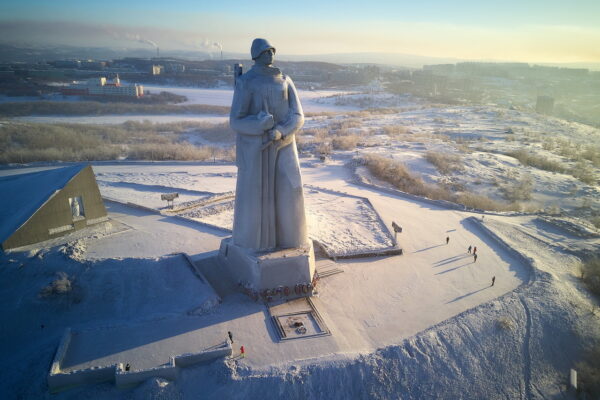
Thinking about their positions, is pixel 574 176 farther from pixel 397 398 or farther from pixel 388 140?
pixel 397 398

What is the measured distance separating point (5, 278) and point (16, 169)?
14973 millimetres

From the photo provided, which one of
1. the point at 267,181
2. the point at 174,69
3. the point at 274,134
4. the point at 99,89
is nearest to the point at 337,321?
the point at 267,181

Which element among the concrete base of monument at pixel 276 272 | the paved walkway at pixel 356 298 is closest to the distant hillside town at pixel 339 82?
the paved walkway at pixel 356 298

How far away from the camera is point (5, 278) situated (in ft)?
33.3

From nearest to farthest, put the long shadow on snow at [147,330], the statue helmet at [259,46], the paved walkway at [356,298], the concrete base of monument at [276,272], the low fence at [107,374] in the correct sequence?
the low fence at [107,374], the long shadow on snow at [147,330], the paved walkway at [356,298], the statue helmet at [259,46], the concrete base of monument at [276,272]

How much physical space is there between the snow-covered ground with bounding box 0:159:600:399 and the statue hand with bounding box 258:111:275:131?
14.0 feet

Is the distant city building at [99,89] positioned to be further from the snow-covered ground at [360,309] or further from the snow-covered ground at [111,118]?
the snow-covered ground at [360,309]

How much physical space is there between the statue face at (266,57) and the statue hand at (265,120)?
44.9 inches

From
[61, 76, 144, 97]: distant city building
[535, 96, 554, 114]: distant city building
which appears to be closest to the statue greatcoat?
[61, 76, 144, 97]: distant city building

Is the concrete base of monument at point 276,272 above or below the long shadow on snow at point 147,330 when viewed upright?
above

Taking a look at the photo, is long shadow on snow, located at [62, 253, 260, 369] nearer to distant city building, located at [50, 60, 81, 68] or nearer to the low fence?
the low fence

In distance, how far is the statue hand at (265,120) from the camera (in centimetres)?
898

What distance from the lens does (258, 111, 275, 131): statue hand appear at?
29.5 feet

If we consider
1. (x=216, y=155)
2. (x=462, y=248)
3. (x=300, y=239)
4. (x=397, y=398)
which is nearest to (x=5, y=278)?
(x=300, y=239)
